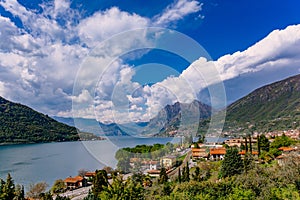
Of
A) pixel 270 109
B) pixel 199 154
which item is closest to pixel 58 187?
pixel 199 154

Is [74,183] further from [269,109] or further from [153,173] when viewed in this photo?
[269,109]

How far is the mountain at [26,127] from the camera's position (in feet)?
204

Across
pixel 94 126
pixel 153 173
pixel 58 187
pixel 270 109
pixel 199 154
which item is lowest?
pixel 58 187

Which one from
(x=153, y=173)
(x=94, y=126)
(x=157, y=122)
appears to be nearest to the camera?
(x=94, y=126)

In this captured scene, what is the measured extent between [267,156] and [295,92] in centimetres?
8312

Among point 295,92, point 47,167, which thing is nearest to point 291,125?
point 295,92

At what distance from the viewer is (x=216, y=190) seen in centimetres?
857

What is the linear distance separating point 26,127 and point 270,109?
71.8 meters

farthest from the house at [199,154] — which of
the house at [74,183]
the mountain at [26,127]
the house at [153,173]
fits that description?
the mountain at [26,127]

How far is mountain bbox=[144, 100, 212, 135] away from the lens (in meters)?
6.09

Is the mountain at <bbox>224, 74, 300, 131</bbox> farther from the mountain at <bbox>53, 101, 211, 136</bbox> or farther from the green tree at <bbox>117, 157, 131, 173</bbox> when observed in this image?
the mountain at <bbox>53, 101, 211, 136</bbox>

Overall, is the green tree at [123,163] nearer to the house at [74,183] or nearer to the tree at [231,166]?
the tree at [231,166]

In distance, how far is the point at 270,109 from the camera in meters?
80.4

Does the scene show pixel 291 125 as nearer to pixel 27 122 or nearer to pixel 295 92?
pixel 295 92
